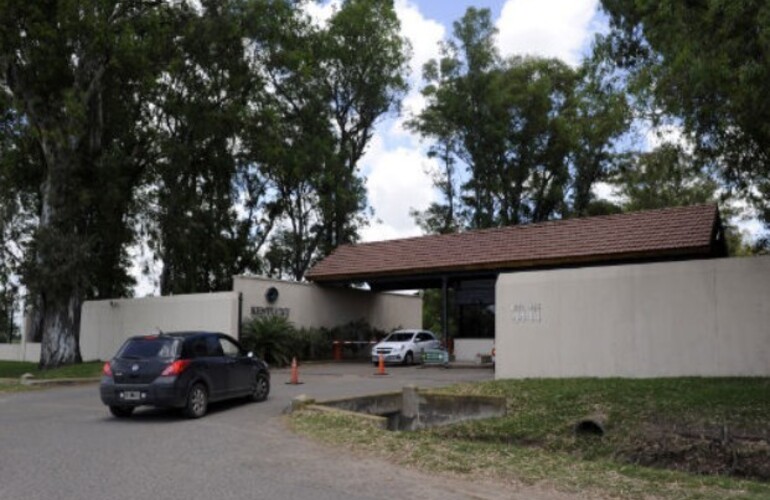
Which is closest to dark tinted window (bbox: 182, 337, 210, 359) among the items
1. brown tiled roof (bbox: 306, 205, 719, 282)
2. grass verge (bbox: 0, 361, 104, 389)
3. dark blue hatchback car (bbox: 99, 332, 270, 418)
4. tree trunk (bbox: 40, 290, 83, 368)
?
dark blue hatchback car (bbox: 99, 332, 270, 418)

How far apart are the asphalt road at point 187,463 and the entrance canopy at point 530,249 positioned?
13746 millimetres

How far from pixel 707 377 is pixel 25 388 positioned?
60.2 feet

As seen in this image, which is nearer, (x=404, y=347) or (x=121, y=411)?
(x=121, y=411)

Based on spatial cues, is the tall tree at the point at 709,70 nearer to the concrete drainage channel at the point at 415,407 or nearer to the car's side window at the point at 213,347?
the concrete drainage channel at the point at 415,407

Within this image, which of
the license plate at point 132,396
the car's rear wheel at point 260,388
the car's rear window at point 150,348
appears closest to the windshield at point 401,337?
the car's rear wheel at point 260,388

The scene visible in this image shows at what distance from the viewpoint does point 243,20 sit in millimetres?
32688

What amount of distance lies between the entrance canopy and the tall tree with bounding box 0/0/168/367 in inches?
401

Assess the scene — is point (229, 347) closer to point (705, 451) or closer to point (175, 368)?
point (175, 368)

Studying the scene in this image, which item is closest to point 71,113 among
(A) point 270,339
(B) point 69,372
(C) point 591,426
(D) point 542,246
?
(B) point 69,372

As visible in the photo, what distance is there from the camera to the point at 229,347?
1644 centimetres

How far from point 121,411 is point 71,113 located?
14513 mm

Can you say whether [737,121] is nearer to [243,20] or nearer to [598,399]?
[598,399]

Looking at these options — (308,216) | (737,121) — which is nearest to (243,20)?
(308,216)

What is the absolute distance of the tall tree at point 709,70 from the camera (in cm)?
1095
